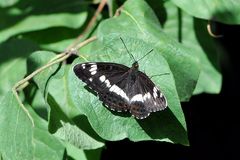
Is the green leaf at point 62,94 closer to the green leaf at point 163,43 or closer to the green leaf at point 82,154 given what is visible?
the green leaf at point 82,154

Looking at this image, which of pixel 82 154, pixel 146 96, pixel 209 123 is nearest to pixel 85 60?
pixel 146 96

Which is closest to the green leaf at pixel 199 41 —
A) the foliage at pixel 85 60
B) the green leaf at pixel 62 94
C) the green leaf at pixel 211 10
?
the foliage at pixel 85 60

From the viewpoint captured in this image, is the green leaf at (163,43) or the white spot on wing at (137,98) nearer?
the white spot on wing at (137,98)

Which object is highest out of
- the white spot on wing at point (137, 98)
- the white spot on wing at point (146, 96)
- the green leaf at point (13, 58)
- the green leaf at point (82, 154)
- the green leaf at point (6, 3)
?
the green leaf at point (6, 3)

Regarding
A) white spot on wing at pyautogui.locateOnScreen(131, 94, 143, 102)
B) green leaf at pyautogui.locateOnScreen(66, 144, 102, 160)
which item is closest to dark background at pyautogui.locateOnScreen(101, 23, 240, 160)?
green leaf at pyautogui.locateOnScreen(66, 144, 102, 160)

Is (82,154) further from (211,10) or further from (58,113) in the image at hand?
(211,10)

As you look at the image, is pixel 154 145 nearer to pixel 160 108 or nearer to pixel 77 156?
pixel 77 156
